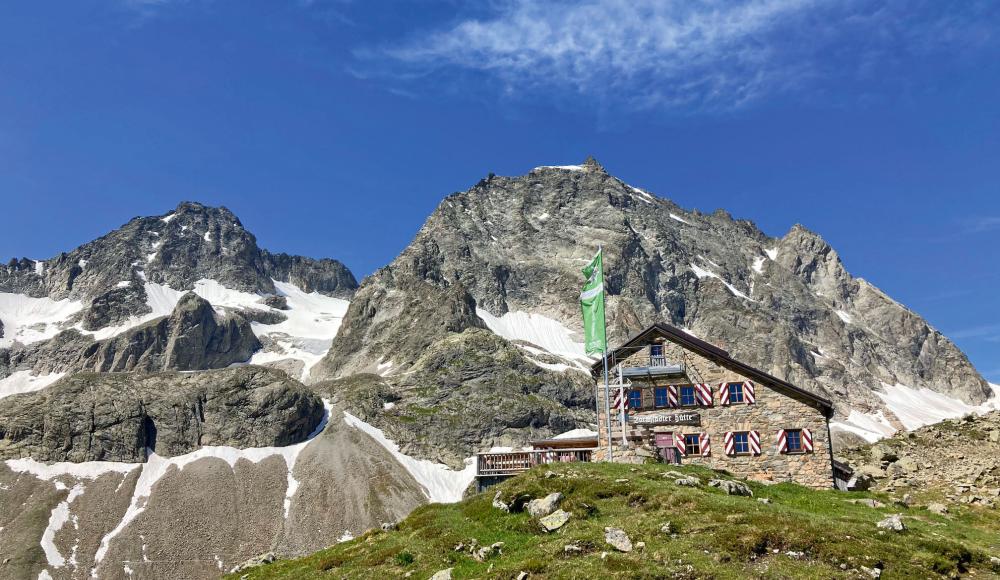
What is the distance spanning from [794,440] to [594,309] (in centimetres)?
1555

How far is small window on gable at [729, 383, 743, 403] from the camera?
1950 inches

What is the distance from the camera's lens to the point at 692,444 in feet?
163

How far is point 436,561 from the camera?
26797 millimetres

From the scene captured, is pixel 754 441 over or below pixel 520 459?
over

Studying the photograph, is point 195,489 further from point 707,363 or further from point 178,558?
point 707,363

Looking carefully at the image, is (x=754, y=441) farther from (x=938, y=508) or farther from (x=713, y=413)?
(x=938, y=508)

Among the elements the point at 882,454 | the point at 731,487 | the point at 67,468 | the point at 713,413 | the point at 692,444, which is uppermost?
the point at 713,413

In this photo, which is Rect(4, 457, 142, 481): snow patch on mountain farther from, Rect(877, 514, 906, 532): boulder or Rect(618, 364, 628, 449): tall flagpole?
Rect(877, 514, 906, 532): boulder

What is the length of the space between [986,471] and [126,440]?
6430 inches

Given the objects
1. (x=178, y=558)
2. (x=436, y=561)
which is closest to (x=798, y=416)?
(x=436, y=561)

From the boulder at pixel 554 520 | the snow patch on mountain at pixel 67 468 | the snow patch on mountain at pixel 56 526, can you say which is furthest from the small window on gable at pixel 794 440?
the snow patch on mountain at pixel 67 468

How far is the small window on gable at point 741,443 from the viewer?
159 feet

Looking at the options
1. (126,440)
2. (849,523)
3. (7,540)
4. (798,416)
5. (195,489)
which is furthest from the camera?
(126,440)

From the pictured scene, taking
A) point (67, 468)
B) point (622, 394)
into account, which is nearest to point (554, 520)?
point (622, 394)
